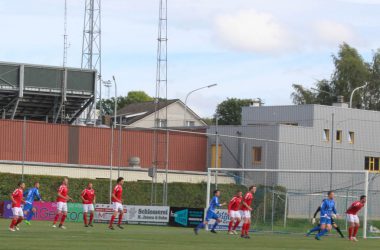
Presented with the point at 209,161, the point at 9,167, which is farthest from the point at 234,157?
the point at 9,167

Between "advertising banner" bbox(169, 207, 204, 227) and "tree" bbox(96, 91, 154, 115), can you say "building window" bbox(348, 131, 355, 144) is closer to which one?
"advertising banner" bbox(169, 207, 204, 227)

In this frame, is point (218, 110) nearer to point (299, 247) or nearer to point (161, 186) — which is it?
point (161, 186)

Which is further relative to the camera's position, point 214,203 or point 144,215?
point 144,215

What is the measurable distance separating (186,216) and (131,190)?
42.2 ft

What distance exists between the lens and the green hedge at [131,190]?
54969 millimetres

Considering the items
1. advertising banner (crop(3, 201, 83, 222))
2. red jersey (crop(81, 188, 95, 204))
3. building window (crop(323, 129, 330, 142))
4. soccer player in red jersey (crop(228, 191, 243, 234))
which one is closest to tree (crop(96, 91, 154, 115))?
building window (crop(323, 129, 330, 142))

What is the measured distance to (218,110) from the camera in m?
135

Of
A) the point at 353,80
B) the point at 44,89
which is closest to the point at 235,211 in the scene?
the point at 44,89

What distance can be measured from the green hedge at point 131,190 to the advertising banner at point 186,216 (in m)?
8.19

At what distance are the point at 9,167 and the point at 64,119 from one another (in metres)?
15.6

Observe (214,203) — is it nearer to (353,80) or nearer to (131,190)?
(131,190)

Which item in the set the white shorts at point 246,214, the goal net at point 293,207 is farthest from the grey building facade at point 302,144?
the white shorts at point 246,214

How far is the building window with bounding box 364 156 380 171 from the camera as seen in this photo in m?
71.6

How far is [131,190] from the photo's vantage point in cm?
5947
